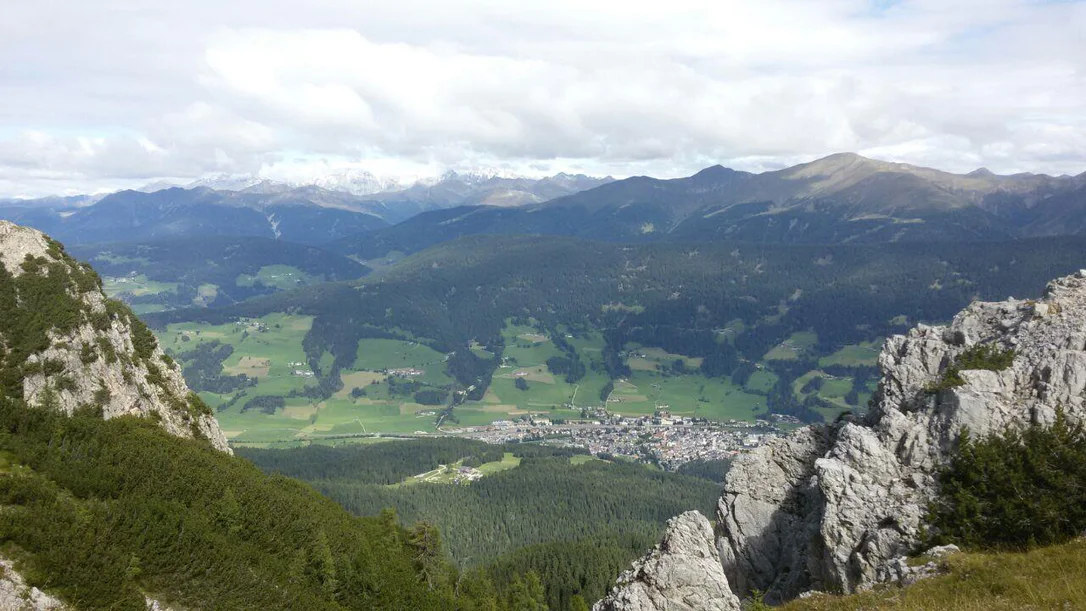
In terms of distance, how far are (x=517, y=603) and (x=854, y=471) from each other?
172ft

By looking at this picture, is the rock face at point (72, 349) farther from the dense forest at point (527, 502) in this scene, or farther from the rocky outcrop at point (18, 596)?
the dense forest at point (527, 502)

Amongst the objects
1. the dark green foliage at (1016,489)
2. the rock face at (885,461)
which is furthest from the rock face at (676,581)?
the dark green foliage at (1016,489)

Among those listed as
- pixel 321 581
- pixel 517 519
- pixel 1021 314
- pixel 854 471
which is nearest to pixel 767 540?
pixel 854 471

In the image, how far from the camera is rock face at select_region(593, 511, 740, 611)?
29797mm

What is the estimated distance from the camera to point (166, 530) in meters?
35.3

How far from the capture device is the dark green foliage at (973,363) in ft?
113

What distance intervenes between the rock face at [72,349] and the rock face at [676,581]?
44857 millimetres

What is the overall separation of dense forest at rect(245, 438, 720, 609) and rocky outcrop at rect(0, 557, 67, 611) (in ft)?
241

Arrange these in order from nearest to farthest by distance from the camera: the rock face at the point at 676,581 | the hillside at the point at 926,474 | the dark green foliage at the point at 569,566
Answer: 1. the hillside at the point at 926,474
2. the rock face at the point at 676,581
3. the dark green foliage at the point at 569,566

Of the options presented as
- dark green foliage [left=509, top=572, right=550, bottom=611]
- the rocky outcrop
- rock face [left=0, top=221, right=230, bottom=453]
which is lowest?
dark green foliage [left=509, top=572, right=550, bottom=611]

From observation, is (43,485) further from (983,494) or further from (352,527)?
(983,494)

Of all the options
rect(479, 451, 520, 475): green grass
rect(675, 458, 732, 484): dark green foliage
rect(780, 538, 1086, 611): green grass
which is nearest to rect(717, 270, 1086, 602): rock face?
rect(780, 538, 1086, 611): green grass

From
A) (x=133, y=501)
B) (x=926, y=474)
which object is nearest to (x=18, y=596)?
(x=133, y=501)

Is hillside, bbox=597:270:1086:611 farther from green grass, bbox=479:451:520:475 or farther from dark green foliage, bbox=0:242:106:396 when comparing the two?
green grass, bbox=479:451:520:475
